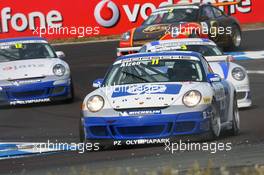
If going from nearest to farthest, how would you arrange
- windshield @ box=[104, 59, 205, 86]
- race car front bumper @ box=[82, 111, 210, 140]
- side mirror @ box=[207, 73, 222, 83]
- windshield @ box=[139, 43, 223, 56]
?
race car front bumper @ box=[82, 111, 210, 140] < side mirror @ box=[207, 73, 222, 83] < windshield @ box=[104, 59, 205, 86] < windshield @ box=[139, 43, 223, 56]

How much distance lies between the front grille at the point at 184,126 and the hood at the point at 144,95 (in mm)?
256

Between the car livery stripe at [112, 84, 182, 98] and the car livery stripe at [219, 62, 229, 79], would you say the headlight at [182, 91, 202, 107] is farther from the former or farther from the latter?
the car livery stripe at [219, 62, 229, 79]

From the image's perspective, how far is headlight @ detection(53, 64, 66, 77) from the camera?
1627 cm

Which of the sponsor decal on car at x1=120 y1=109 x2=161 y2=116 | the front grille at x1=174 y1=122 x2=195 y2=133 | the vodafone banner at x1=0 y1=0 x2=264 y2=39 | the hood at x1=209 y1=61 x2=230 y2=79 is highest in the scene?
the sponsor decal on car at x1=120 y1=109 x2=161 y2=116

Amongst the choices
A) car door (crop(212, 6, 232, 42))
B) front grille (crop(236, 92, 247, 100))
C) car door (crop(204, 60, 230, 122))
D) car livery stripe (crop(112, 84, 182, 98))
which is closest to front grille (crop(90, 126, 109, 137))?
car livery stripe (crop(112, 84, 182, 98))

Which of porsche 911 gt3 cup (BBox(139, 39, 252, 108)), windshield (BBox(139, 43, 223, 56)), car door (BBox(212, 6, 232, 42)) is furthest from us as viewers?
car door (BBox(212, 6, 232, 42))

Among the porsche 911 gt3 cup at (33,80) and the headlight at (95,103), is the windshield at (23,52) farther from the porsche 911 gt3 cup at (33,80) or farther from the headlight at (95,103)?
the headlight at (95,103)

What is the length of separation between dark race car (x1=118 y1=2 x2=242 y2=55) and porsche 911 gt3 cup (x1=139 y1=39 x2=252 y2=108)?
14.6ft

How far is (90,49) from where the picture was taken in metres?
26.4

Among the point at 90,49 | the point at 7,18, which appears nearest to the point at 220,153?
the point at 90,49

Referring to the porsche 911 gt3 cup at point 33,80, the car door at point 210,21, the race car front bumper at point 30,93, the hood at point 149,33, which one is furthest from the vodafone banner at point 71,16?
the race car front bumper at point 30,93

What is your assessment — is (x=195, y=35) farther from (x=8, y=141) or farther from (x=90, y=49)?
(x=8, y=141)

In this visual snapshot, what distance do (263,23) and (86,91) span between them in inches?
538

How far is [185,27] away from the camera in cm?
Answer: 2073
